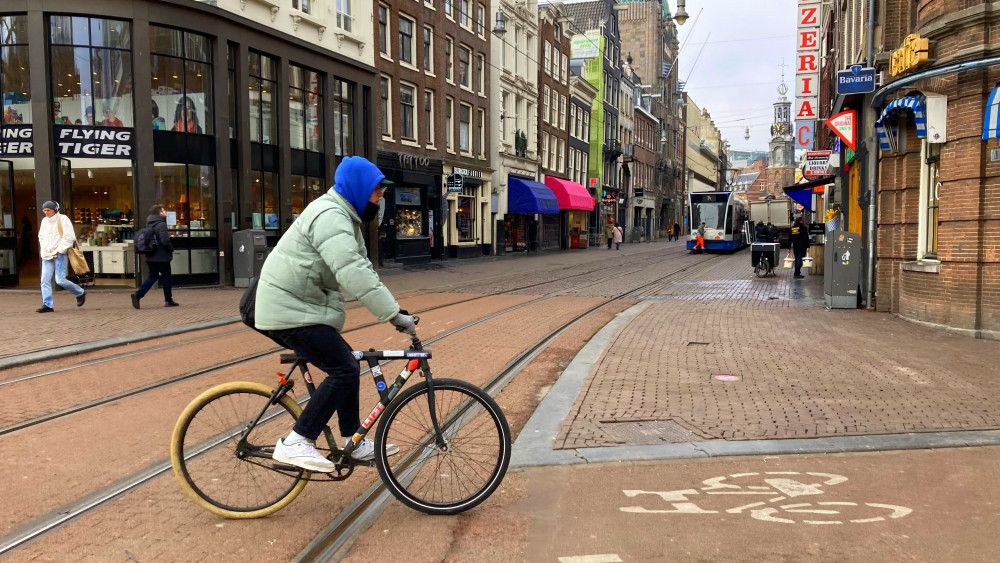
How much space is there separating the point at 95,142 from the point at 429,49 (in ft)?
50.0

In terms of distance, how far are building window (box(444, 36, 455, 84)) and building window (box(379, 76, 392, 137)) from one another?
4227 mm

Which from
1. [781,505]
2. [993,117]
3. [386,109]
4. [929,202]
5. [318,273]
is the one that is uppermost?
[386,109]

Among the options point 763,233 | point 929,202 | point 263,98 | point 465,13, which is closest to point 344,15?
point 263,98

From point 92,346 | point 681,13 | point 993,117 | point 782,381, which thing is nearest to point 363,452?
Answer: point 782,381

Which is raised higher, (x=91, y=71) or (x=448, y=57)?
(x=448, y=57)

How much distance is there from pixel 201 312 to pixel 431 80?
1837cm

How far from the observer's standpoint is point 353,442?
3916 millimetres

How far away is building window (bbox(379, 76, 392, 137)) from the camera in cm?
2600

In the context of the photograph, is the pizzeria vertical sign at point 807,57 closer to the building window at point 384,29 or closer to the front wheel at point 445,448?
the building window at point 384,29

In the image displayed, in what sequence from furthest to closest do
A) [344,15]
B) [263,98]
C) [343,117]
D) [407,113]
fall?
[407,113] < [343,117] < [344,15] < [263,98]

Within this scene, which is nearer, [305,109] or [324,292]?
[324,292]

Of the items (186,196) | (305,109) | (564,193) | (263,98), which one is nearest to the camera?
(186,196)

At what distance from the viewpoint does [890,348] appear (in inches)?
349

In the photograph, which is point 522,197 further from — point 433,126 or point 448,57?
point 448,57
